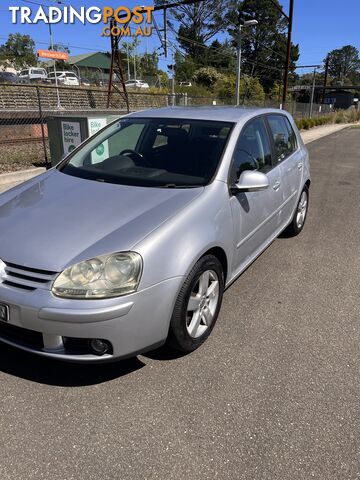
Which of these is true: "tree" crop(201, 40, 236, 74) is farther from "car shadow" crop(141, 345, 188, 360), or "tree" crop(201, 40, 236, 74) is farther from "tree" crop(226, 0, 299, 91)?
"car shadow" crop(141, 345, 188, 360)

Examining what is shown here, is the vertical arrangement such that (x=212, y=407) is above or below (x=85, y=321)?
below

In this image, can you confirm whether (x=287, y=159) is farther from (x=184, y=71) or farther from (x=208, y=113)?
(x=184, y=71)

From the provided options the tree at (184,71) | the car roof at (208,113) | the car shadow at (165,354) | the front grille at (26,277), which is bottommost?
the car shadow at (165,354)

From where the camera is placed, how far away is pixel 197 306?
2.72 m

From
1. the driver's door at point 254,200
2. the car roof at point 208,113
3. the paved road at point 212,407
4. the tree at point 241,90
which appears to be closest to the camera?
the paved road at point 212,407

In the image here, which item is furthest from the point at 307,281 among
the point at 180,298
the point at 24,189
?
the point at 24,189

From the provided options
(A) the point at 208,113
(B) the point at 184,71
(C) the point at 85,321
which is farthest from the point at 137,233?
(B) the point at 184,71

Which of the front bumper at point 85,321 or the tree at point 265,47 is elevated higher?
the tree at point 265,47

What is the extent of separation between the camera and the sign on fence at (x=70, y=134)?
7699 millimetres

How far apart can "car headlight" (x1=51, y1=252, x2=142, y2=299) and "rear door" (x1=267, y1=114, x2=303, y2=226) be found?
2.38 m

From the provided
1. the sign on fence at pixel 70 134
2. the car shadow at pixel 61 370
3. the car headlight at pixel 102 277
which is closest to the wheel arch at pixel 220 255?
the car headlight at pixel 102 277

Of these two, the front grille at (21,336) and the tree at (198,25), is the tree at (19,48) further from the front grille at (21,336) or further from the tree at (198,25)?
the front grille at (21,336)

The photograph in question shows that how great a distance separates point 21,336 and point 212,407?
3.88 feet

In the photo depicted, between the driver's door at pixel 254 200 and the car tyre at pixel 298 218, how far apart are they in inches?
38.3
